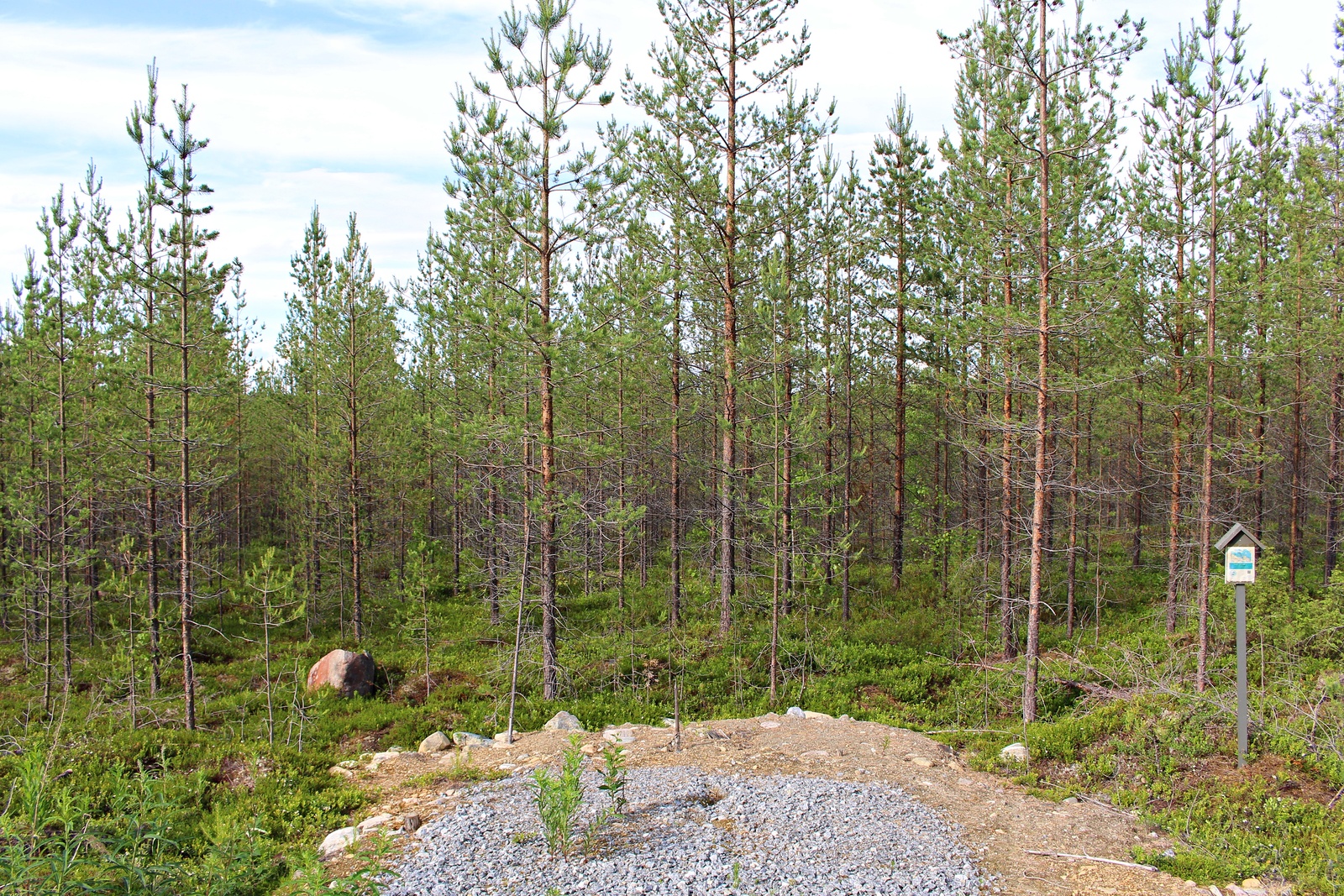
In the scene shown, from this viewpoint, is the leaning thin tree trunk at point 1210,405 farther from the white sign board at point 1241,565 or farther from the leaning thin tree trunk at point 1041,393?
the white sign board at point 1241,565

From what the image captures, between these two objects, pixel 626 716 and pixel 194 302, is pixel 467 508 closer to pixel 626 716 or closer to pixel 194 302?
pixel 194 302

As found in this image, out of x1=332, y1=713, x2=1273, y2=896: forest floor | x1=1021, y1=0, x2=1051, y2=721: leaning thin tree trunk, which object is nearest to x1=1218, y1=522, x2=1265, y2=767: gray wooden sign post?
x1=332, y1=713, x2=1273, y2=896: forest floor

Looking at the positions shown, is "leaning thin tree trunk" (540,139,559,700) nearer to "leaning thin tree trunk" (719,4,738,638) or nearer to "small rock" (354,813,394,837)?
"leaning thin tree trunk" (719,4,738,638)

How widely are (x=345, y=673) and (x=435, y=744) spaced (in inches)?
232

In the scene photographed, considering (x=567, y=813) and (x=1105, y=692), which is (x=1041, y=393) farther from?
(x=567, y=813)

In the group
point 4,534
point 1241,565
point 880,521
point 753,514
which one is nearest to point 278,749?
point 753,514

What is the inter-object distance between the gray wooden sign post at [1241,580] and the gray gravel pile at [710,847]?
3.62 meters

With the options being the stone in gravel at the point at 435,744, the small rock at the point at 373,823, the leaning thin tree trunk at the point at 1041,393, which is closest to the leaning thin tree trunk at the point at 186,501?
the stone in gravel at the point at 435,744

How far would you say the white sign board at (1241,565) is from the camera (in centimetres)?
730

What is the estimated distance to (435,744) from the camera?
8.95 m

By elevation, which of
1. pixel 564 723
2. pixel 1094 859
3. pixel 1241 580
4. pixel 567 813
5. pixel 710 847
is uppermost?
pixel 1241 580

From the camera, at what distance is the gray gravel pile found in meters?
4.93

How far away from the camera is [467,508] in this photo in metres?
30.3

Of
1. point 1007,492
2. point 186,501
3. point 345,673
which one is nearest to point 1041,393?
point 1007,492
